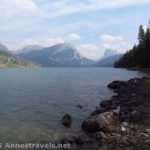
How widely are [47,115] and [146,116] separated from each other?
42.1 ft

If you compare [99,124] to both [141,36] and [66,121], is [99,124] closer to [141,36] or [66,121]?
[66,121]

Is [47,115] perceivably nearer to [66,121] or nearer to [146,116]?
[66,121]

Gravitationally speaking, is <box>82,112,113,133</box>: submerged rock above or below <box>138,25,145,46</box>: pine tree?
below

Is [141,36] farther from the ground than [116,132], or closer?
farther from the ground

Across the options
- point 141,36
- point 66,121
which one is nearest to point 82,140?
point 66,121

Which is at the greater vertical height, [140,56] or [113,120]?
[140,56]

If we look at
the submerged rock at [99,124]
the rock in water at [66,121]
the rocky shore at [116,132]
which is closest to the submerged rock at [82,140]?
the rocky shore at [116,132]

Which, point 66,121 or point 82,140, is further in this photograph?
point 66,121

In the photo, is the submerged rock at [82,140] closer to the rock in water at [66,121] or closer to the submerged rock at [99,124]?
the submerged rock at [99,124]

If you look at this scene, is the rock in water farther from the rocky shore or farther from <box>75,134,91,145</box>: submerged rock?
<box>75,134,91,145</box>: submerged rock

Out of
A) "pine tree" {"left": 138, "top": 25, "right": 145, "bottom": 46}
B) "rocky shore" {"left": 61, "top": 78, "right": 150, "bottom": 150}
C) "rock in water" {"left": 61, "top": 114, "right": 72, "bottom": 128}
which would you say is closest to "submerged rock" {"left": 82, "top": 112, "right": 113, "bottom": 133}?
"rocky shore" {"left": 61, "top": 78, "right": 150, "bottom": 150}

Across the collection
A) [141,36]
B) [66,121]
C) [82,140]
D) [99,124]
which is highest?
[141,36]

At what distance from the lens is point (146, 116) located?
104ft

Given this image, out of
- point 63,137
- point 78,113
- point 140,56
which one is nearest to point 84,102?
point 78,113
